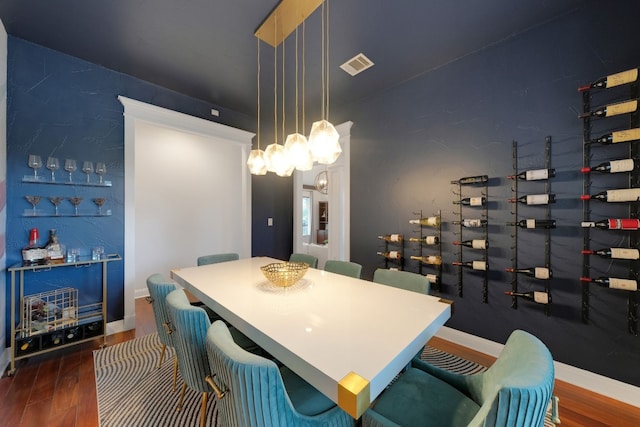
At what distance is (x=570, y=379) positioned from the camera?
72.8 inches

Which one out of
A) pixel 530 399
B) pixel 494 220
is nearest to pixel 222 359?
pixel 530 399

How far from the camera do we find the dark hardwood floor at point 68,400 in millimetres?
1507

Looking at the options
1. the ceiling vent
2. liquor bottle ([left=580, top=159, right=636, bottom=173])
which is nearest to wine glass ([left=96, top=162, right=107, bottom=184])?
the ceiling vent

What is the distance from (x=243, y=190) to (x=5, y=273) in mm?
2395

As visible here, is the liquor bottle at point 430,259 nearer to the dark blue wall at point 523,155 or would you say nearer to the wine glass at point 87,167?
the dark blue wall at point 523,155

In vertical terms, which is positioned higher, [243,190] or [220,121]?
[220,121]

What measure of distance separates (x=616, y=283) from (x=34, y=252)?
437 centimetres

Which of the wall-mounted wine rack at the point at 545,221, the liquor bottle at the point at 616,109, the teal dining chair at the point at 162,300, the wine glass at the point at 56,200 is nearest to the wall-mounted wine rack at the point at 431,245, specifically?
the wall-mounted wine rack at the point at 545,221

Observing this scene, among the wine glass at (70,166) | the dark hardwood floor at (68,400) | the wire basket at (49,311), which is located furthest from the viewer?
the wine glass at (70,166)

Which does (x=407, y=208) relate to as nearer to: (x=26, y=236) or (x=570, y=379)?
(x=570, y=379)

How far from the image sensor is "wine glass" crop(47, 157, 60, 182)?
2215 millimetres

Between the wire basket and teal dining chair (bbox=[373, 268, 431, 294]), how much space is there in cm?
267

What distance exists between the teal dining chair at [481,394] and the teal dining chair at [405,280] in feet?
1.75

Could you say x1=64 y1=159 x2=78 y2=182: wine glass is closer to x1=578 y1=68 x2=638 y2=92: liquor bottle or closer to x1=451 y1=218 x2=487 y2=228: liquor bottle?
x1=451 y1=218 x2=487 y2=228: liquor bottle
